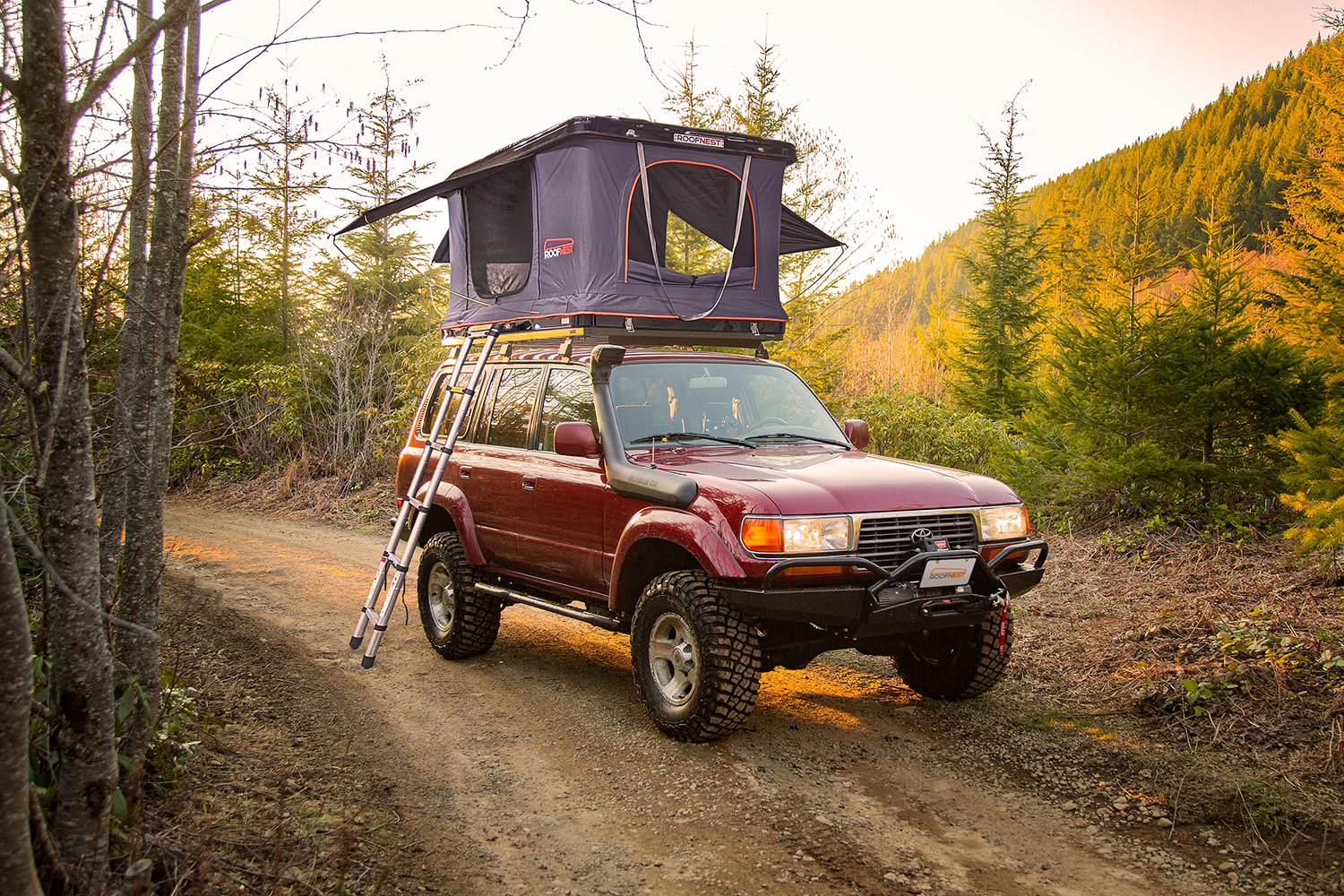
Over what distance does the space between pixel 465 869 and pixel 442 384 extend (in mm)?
4386

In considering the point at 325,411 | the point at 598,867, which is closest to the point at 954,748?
the point at 598,867

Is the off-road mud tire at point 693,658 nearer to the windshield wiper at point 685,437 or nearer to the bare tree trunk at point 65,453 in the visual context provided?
the windshield wiper at point 685,437

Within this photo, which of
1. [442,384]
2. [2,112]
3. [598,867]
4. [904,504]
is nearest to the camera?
[2,112]

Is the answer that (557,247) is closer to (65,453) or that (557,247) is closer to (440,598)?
(440,598)

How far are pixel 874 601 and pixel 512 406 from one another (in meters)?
3.21

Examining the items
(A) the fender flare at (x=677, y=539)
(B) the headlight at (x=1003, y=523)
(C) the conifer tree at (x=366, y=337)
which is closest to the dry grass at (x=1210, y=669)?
(B) the headlight at (x=1003, y=523)

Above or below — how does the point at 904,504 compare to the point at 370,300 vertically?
below

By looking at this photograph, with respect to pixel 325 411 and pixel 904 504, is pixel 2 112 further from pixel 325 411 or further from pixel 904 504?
pixel 325 411

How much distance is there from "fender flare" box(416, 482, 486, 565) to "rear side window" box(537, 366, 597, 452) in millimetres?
887

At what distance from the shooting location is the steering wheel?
5.83 metres

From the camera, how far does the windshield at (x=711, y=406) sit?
223 inches

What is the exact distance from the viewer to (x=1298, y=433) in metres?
6.54

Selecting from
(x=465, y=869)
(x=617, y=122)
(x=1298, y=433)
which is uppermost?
(x=617, y=122)

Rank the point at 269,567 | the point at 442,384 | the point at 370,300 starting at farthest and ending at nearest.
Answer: the point at 370,300
the point at 269,567
the point at 442,384
